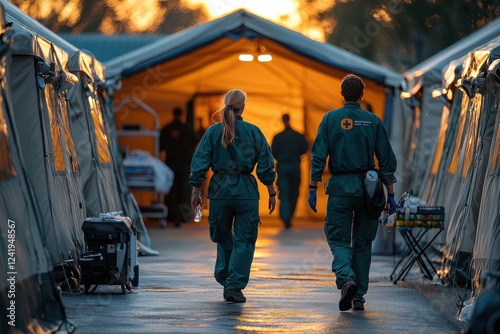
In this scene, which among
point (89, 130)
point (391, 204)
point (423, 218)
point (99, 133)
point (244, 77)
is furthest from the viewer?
point (244, 77)

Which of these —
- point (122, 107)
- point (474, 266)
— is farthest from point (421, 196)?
point (122, 107)

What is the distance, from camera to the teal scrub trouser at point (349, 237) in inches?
443

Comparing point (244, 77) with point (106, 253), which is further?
point (244, 77)

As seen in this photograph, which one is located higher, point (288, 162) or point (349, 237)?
point (288, 162)

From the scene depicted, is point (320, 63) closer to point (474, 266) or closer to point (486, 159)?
point (486, 159)

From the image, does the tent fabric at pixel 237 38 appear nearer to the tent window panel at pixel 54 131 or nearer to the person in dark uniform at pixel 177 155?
the person in dark uniform at pixel 177 155

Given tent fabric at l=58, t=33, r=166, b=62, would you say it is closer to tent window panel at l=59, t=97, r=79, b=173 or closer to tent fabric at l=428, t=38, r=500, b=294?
tent fabric at l=428, t=38, r=500, b=294

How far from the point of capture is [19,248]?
9.06 metres

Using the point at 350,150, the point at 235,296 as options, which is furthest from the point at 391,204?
the point at 235,296

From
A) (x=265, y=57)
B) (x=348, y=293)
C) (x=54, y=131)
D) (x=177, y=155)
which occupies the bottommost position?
(x=348, y=293)

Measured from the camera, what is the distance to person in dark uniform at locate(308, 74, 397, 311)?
1132 cm

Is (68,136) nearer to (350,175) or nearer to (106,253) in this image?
(106,253)

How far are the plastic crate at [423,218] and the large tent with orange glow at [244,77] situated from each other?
320 inches

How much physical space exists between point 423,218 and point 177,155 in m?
13.2
